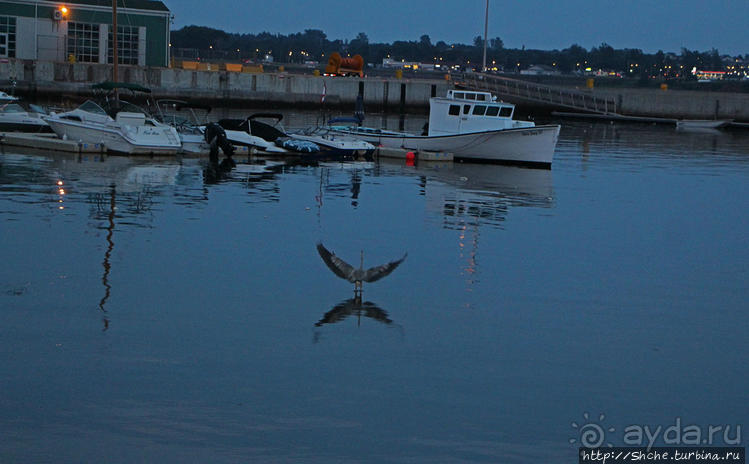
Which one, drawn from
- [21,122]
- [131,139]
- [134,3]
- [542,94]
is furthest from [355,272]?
[542,94]

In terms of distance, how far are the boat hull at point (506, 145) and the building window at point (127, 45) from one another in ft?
117

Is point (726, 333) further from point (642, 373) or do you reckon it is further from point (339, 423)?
point (339, 423)

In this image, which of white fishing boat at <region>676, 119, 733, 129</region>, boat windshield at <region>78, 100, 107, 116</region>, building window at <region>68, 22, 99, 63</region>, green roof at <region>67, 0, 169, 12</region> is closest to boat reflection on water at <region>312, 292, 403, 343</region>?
boat windshield at <region>78, 100, 107, 116</region>

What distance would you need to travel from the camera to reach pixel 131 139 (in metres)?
34.2

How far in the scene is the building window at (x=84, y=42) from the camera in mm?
67250

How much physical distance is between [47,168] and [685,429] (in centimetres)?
2387

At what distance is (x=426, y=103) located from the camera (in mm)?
77125

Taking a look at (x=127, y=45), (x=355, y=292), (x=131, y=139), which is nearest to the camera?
(x=355, y=292)

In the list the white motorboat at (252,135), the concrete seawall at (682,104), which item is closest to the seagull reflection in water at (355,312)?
the white motorboat at (252,135)

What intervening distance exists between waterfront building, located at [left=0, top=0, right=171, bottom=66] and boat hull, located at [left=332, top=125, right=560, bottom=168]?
33654 mm

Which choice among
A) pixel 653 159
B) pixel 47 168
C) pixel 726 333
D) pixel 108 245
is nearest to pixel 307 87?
pixel 653 159

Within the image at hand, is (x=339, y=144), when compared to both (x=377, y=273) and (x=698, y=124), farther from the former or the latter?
(x=698, y=124)

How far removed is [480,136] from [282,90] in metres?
36.0

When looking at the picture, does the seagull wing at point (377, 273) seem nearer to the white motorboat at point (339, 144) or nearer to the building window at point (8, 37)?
the white motorboat at point (339, 144)
